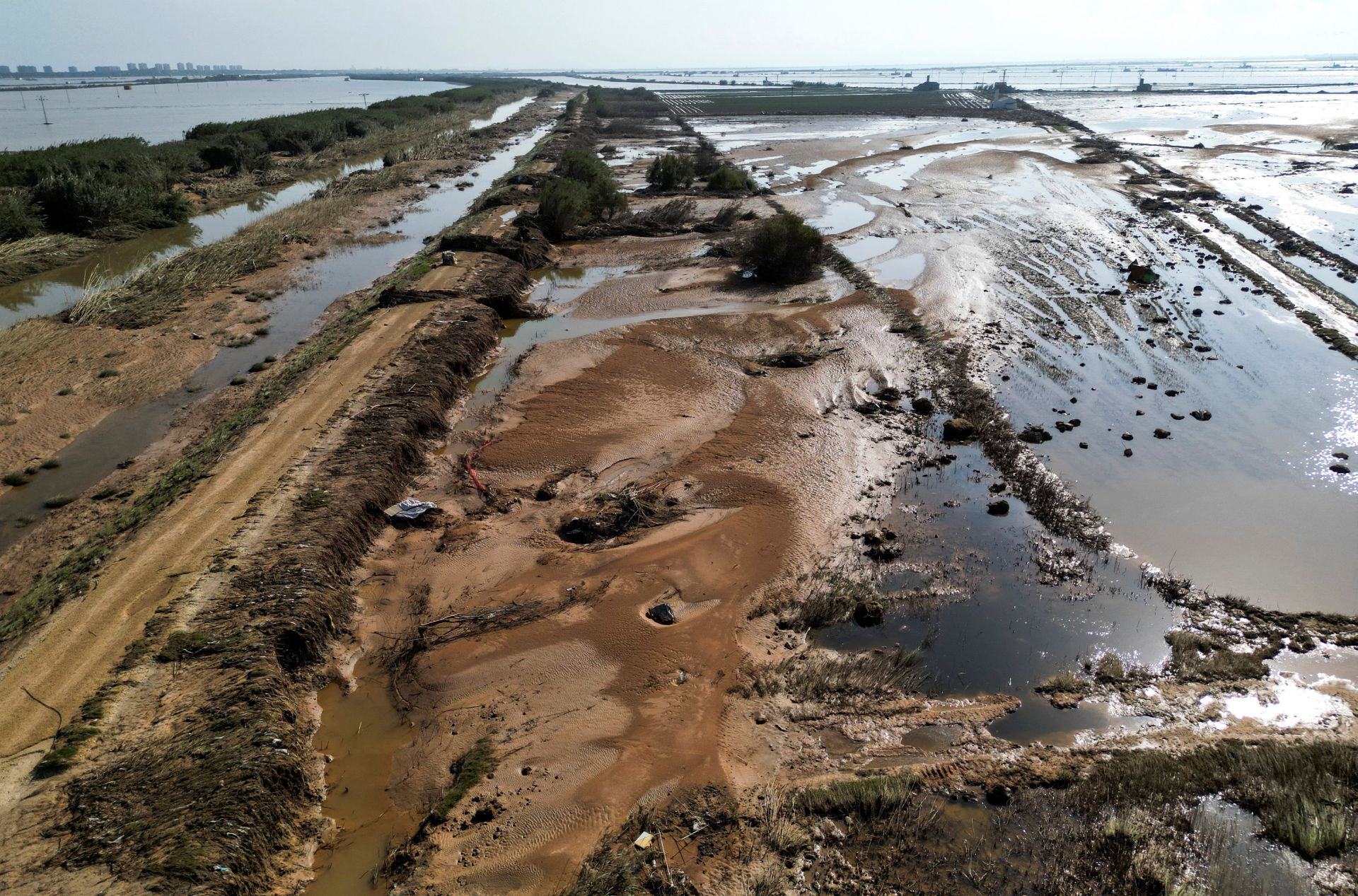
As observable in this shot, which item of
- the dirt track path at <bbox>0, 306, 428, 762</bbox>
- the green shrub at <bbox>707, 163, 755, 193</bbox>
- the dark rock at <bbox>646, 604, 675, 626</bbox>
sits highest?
the green shrub at <bbox>707, 163, 755, 193</bbox>

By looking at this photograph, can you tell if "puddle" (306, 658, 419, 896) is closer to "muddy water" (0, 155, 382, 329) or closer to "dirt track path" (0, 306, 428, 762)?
"dirt track path" (0, 306, 428, 762)

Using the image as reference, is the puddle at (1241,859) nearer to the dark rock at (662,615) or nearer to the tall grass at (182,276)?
the dark rock at (662,615)

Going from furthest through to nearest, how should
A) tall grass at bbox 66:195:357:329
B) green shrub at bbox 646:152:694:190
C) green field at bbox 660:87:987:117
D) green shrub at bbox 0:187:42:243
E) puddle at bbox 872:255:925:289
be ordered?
green field at bbox 660:87:987:117 → green shrub at bbox 646:152:694:190 → green shrub at bbox 0:187:42:243 → puddle at bbox 872:255:925:289 → tall grass at bbox 66:195:357:329

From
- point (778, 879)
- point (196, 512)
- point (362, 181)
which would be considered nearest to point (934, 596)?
point (778, 879)

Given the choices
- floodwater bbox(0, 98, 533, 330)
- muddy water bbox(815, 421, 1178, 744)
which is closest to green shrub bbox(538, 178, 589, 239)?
floodwater bbox(0, 98, 533, 330)

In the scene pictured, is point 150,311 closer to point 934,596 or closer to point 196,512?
point 196,512

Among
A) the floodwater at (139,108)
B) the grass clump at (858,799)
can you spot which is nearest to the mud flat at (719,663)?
the grass clump at (858,799)
